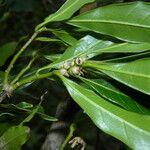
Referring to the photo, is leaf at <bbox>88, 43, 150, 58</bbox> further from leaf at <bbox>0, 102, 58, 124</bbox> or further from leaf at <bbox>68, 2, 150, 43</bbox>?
leaf at <bbox>0, 102, 58, 124</bbox>

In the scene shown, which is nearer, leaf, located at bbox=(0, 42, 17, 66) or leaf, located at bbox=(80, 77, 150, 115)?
leaf, located at bbox=(80, 77, 150, 115)

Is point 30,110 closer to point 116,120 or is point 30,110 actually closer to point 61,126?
point 61,126

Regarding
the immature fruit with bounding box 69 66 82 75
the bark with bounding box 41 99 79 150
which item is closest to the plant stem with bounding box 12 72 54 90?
the immature fruit with bounding box 69 66 82 75

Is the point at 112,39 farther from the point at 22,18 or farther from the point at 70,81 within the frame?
the point at 22,18

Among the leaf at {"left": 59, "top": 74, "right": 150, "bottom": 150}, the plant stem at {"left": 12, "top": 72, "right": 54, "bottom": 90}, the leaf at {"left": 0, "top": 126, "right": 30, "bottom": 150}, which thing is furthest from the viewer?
the leaf at {"left": 0, "top": 126, "right": 30, "bottom": 150}

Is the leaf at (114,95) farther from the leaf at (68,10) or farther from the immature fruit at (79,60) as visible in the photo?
the leaf at (68,10)

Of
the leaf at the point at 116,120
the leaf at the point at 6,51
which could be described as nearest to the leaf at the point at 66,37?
the leaf at the point at 116,120
